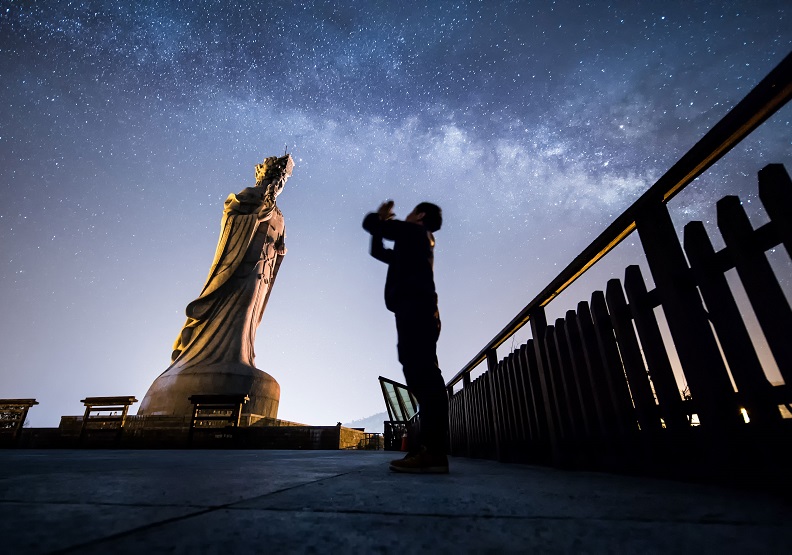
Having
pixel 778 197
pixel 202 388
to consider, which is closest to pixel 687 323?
pixel 778 197

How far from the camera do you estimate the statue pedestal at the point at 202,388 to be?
11.4m

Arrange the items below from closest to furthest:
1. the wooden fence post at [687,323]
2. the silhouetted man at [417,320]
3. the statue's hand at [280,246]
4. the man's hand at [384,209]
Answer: the wooden fence post at [687,323]
the silhouetted man at [417,320]
the man's hand at [384,209]
the statue's hand at [280,246]

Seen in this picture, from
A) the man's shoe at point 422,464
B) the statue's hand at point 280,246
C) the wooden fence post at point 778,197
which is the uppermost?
the statue's hand at point 280,246

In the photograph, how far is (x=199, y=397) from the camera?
382 inches

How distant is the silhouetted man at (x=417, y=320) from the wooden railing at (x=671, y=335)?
2.87ft

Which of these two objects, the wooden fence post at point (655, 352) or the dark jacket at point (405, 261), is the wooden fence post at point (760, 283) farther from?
the dark jacket at point (405, 261)

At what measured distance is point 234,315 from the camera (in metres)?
13.8

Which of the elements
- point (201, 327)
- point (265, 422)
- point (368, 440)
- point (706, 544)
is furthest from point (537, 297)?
point (368, 440)

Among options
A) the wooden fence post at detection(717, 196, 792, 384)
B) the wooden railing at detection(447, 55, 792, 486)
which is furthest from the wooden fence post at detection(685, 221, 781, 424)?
the wooden fence post at detection(717, 196, 792, 384)

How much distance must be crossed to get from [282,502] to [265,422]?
39.0 ft

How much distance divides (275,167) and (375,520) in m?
18.2

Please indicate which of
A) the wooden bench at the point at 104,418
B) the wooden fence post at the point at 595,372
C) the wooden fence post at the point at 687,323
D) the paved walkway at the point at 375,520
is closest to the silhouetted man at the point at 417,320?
the wooden fence post at the point at 595,372

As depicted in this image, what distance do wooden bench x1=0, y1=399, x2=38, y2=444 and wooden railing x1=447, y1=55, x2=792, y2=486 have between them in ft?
44.9

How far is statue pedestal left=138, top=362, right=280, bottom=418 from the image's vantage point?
11.4m
